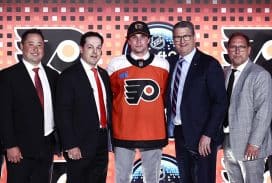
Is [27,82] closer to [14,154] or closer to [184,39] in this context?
[14,154]

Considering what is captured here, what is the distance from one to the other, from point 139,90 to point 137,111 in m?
0.17

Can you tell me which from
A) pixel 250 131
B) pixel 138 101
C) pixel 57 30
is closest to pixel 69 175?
pixel 138 101

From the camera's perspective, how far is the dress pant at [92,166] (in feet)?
12.2

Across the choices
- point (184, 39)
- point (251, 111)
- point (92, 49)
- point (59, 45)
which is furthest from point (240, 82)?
point (59, 45)

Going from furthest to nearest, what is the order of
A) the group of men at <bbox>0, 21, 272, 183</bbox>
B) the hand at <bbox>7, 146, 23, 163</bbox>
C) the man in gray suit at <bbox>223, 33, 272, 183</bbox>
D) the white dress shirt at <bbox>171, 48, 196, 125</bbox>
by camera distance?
the white dress shirt at <bbox>171, 48, 196, 125</bbox> → the man in gray suit at <bbox>223, 33, 272, 183</bbox> → the group of men at <bbox>0, 21, 272, 183</bbox> → the hand at <bbox>7, 146, 23, 163</bbox>

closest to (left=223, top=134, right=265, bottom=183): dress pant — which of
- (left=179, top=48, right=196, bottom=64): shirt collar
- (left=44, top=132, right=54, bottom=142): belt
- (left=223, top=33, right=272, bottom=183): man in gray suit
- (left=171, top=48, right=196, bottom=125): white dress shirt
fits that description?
(left=223, top=33, right=272, bottom=183): man in gray suit

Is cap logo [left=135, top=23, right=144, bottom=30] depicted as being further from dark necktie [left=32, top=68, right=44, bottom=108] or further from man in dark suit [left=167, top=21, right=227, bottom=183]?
dark necktie [left=32, top=68, right=44, bottom=108]

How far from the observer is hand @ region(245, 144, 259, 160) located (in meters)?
3.71

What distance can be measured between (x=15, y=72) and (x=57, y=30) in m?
1.51

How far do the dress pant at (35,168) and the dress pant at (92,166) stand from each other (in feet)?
0.51

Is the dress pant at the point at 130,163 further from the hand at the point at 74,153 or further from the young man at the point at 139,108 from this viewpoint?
the hand at the point at 74,153

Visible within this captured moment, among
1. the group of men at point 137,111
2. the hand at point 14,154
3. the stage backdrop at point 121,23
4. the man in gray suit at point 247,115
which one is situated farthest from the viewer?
the stage backdrop at point 121,23

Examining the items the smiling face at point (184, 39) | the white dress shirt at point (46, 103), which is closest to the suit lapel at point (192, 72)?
the smiling face at point (184, 39)

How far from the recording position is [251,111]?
3.75m
